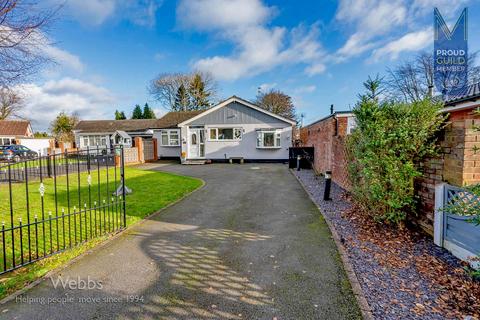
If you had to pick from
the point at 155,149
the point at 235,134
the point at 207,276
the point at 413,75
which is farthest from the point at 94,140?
the point at 413,75

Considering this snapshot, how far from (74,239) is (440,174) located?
22.5ft

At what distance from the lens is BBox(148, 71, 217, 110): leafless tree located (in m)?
41.0

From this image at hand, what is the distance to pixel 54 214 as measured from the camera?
6500 mm

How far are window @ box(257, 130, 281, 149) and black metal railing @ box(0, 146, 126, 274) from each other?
1238 cm

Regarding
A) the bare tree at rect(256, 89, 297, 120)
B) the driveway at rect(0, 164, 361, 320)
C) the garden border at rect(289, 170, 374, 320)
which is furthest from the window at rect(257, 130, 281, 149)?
the bare tree at rect(256, 89, 297, 120)

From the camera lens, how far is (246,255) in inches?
158

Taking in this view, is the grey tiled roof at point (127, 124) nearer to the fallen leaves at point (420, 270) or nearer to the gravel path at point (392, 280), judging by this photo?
the fallen leaves at point (420, 270)

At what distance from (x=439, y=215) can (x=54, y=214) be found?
8.80 m

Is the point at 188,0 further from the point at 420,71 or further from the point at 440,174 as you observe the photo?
the point at 420,71

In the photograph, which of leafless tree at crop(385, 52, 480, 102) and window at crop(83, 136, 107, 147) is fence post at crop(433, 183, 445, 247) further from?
window at crop(83, 136, 107, 147)

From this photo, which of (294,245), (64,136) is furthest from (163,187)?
(64,136)

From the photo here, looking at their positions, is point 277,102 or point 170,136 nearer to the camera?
point 170,136

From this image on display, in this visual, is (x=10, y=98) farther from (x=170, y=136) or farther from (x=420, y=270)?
(x=170, y=136)

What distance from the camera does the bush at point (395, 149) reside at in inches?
173
